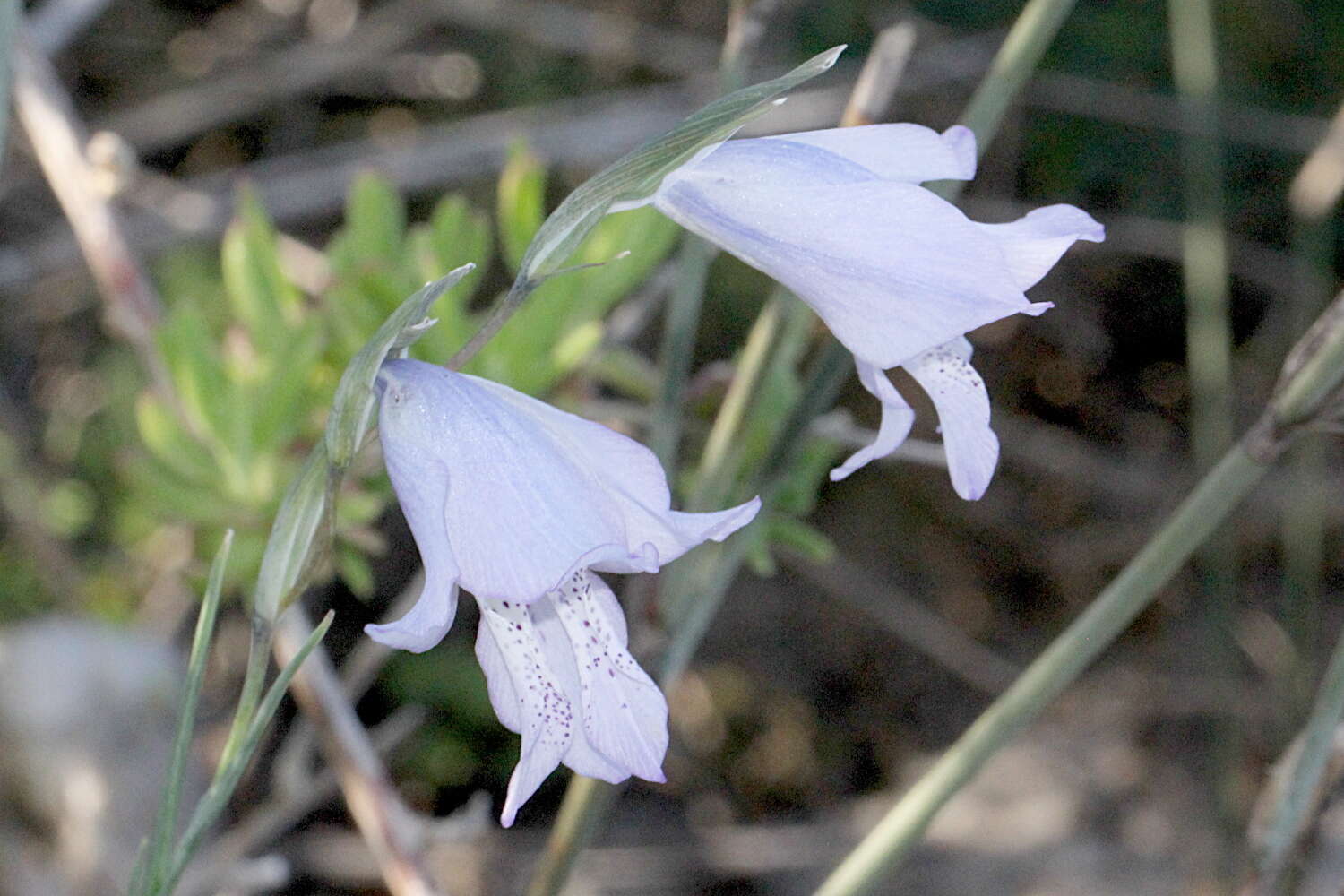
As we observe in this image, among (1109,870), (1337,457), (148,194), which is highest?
(148,194)

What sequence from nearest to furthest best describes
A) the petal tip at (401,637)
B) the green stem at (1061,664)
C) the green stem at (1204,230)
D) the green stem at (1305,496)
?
1. the petal tip at (401,637)
2. the green stem at (1061,664)
3. the green stem at (1204,230)
4. the green stem at (1305,496)

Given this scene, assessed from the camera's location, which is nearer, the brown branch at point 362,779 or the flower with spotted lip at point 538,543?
the flower with spotted lip at point 538,543

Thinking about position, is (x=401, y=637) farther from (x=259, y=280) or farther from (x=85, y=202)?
(x=85, y=202)

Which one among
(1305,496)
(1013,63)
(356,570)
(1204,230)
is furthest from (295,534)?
(1305,496)

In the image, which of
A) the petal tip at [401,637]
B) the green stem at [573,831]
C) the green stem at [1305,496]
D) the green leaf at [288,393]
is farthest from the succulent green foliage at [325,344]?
the green stem at [1305,496]

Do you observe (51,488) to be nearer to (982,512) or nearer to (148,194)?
(148,194)

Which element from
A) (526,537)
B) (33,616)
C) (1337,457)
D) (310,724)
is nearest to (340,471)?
(526,537)

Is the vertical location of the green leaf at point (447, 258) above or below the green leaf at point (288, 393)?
above

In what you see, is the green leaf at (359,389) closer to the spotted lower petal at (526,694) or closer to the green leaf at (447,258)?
the spotted lower petal at (526,694)
